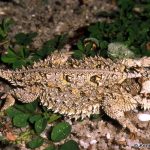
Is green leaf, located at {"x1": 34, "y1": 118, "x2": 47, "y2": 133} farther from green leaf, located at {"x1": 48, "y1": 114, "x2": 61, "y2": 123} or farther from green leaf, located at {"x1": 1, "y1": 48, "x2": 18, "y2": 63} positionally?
green leaf, located at {"x1": 1, "y1": 48, "x2": 18, "y2": 63}

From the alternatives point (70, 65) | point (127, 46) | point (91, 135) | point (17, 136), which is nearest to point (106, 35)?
point (127, 46)

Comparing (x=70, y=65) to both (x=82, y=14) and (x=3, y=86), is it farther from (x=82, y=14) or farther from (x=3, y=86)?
(x=82, y=14)

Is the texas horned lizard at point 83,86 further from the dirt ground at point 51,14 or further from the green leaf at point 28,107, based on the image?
the dirt ground at point 51,14

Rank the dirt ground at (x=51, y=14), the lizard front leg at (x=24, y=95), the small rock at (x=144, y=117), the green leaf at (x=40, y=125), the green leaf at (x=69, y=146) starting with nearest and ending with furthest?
the green leaf at (x=69, y=146), the green leaf at (x=40, y=125), the lizard front leg at (x=24, y=95), the small rock at (x=144, y=117), the dirt ground at (x=51, y=14)

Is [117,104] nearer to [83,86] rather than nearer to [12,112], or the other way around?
[83,86]

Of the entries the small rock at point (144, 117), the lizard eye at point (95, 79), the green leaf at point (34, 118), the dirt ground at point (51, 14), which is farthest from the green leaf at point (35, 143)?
the dirt ground at point (51, 14)

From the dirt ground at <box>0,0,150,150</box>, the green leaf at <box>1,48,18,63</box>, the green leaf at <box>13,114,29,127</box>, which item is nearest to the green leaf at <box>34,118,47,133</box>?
the green leaf at <box>13,114,29,127</box>
